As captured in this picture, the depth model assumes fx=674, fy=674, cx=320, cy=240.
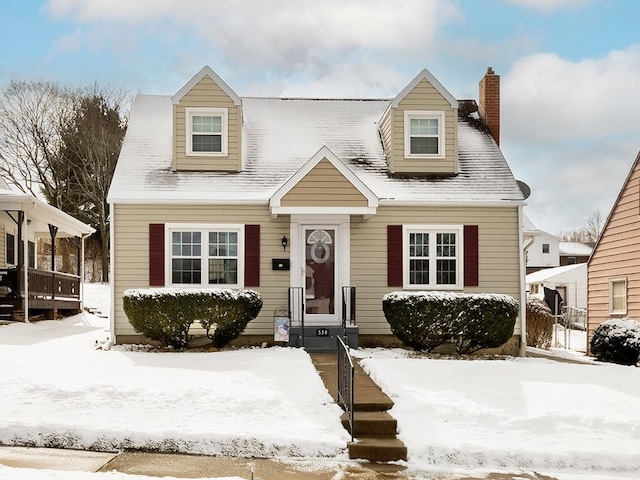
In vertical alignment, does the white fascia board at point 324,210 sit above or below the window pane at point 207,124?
below

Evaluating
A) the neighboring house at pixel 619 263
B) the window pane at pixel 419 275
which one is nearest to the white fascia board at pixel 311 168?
the window pane at pixel 419 275

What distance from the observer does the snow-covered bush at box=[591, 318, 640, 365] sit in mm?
13930

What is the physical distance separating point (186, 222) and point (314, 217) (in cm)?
273

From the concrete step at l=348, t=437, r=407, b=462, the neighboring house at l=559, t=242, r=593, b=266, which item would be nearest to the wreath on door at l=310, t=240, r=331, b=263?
the concrete step at l=348, t=437, r=407, b=462

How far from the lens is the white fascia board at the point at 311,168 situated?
13.5m

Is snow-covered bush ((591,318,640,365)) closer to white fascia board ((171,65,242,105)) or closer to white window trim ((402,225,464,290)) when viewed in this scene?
white window trim ((402,225,464,290))

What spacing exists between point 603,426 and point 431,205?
7.58 m

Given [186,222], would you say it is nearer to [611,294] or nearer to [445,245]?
[445,245]

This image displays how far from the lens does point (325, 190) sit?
13648 millimetres

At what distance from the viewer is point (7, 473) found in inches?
226

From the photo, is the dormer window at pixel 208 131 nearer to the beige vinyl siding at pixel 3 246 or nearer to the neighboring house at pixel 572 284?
the beige vinyl siding at pixel 3 246

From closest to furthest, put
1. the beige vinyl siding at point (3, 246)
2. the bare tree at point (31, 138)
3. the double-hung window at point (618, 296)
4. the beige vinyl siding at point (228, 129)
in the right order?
1. the beige vinyl siding at point (228, 129)
2. the double-hung window at point (618, 296)
3. the beige vinyl siding at point (3, 246)
4. the bare tree at point (31, 138)

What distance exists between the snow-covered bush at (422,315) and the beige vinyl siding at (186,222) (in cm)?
251

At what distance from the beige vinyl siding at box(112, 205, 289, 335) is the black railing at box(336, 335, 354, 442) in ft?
18.6
